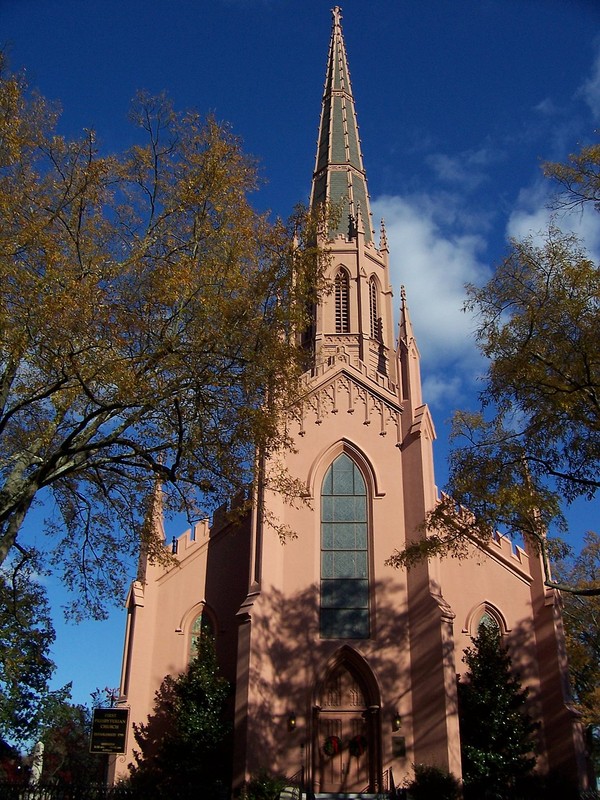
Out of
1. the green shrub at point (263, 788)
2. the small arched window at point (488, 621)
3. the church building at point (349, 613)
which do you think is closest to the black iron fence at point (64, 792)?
the green shrub at point (263, 788)

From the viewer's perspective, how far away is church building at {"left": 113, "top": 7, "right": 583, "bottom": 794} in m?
19.8

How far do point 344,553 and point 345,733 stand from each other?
4.96m

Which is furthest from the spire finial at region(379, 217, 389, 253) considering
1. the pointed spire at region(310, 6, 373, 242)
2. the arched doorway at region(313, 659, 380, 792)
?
the arched doorway at region(313, 659, 380, 792)

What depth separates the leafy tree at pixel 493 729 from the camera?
19297mm

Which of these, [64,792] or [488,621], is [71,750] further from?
[488,621]

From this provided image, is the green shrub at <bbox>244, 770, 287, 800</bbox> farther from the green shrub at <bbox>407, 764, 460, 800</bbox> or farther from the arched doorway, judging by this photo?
the green shrub at <bbox>407, 764, 460, 800</bbox>

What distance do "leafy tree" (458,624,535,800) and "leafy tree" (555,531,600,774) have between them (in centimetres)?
1087

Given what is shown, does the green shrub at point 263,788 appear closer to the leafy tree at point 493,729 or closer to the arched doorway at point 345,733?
the arched doorway at point 345,733

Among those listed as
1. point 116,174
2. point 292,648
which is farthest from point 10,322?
point 292,648

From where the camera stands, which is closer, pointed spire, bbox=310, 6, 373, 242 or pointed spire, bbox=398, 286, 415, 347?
pointed spire, bbox=398, 286, 415, 347

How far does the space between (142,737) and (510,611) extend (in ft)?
37.8

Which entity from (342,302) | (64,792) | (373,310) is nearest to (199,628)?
(64,792)

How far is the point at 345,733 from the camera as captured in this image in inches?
800

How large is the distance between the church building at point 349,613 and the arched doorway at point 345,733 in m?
0.04
